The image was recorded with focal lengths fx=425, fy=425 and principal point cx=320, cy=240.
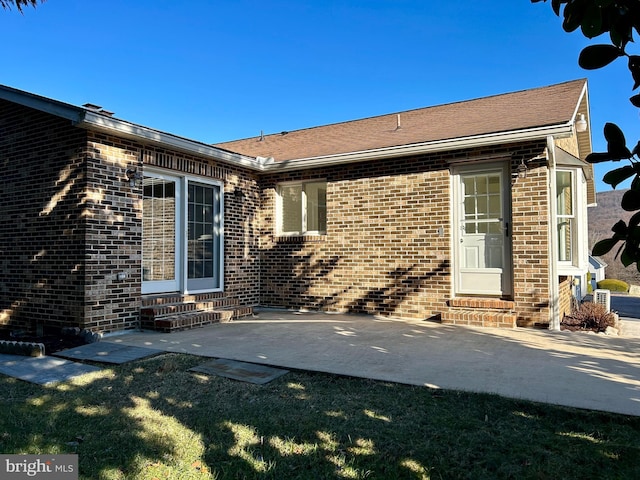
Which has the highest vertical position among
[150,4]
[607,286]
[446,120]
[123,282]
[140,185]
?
[150,4]

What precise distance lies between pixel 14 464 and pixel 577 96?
10.0m

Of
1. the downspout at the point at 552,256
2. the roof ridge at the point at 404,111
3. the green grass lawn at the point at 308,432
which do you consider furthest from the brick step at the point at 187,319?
the roof ridge at the point at 404,111

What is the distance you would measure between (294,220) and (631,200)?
29.4 feet

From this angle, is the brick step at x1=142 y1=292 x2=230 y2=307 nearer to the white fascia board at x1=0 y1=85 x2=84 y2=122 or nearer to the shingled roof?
the white fascia board at x1=0 y1=85 x2=84 y2=122

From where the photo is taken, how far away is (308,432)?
304 cm

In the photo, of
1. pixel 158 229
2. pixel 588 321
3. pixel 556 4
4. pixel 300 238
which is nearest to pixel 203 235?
pixel 158 229

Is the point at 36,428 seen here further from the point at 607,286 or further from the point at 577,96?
the point at 607,286

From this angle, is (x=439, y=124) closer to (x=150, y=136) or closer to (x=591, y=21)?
(x=150, y=136)

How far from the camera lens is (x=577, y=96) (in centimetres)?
841

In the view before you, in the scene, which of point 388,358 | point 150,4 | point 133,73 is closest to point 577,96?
point 388,358

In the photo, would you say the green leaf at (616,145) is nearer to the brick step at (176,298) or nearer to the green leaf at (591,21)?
the green leaf at (591,21)

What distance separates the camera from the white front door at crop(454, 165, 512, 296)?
767 cm

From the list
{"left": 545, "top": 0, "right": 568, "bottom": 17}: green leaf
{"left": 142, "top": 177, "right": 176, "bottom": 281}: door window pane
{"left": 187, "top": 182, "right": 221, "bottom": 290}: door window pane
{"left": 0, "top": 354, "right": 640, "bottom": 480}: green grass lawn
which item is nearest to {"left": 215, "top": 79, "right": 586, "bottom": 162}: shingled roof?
{"left": 187, "top": 182, "right": 221, "bottom": 290}: door window pane

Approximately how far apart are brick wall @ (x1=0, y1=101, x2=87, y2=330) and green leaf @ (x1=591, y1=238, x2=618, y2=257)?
6.67 meters
